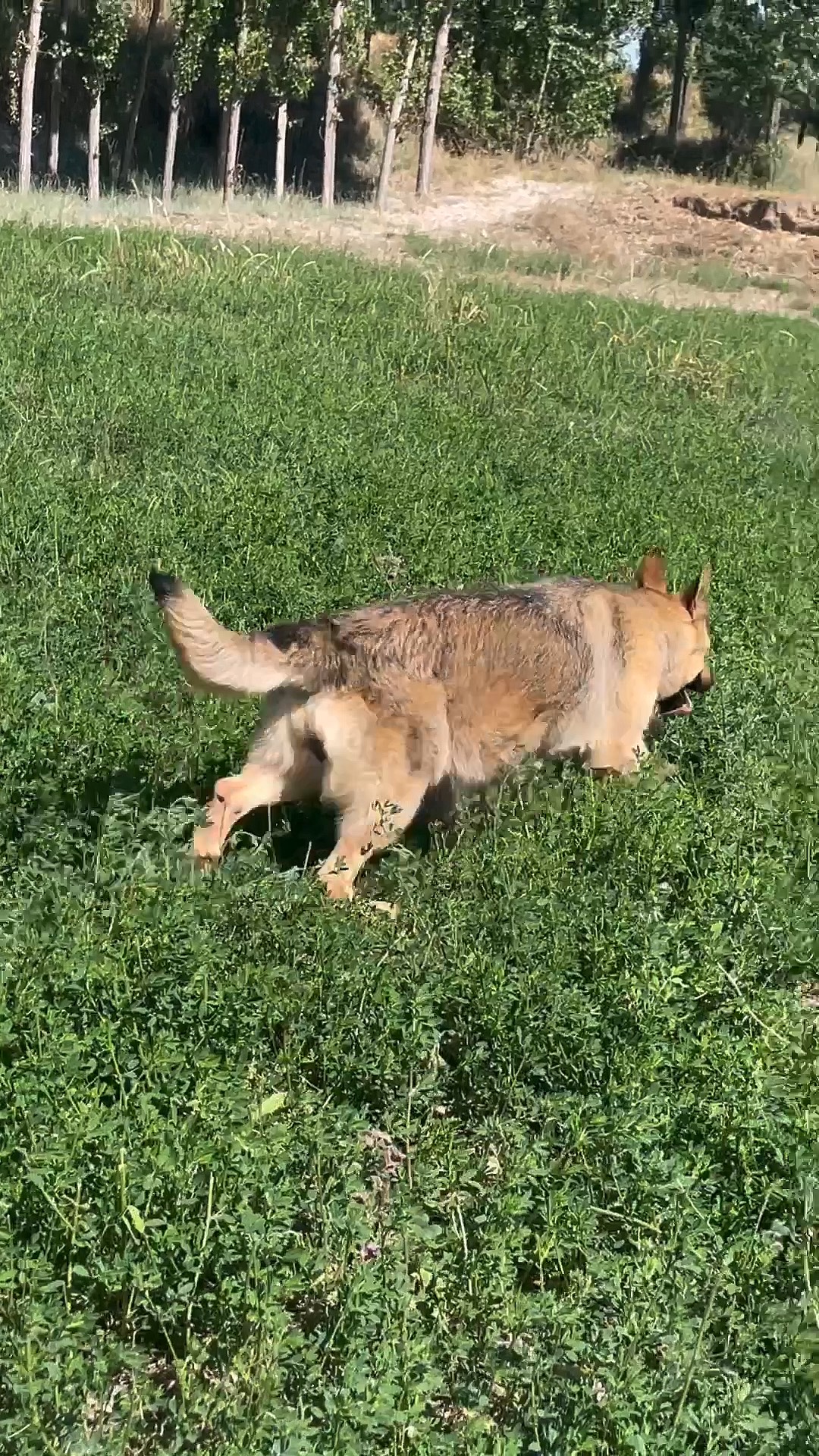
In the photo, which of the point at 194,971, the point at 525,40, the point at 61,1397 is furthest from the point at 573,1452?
the point at 525,40

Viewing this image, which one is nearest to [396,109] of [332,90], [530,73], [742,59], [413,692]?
[332,90]

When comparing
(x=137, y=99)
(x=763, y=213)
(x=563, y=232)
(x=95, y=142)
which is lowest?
(x=563, y=232)

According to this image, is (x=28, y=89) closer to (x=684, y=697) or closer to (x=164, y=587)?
(x=684, y=697)

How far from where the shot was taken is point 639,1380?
8.14 feet

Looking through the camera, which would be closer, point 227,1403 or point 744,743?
point 227,1403

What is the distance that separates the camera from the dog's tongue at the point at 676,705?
6195mm

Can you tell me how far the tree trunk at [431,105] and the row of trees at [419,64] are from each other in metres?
0.06

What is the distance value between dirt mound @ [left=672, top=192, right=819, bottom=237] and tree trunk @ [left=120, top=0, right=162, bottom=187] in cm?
1834

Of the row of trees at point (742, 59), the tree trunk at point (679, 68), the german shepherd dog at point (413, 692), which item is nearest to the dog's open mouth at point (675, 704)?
the german shepherd dog at point (413, 692)

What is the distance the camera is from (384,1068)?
11.3ft

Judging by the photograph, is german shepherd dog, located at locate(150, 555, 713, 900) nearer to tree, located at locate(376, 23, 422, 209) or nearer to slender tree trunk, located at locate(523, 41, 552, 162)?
tree, located at locate(376, 23, 422, 209)

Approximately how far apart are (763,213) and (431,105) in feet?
38.1

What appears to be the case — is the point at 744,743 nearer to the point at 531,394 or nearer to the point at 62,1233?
the point at 62,1233

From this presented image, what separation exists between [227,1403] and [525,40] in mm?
53224
